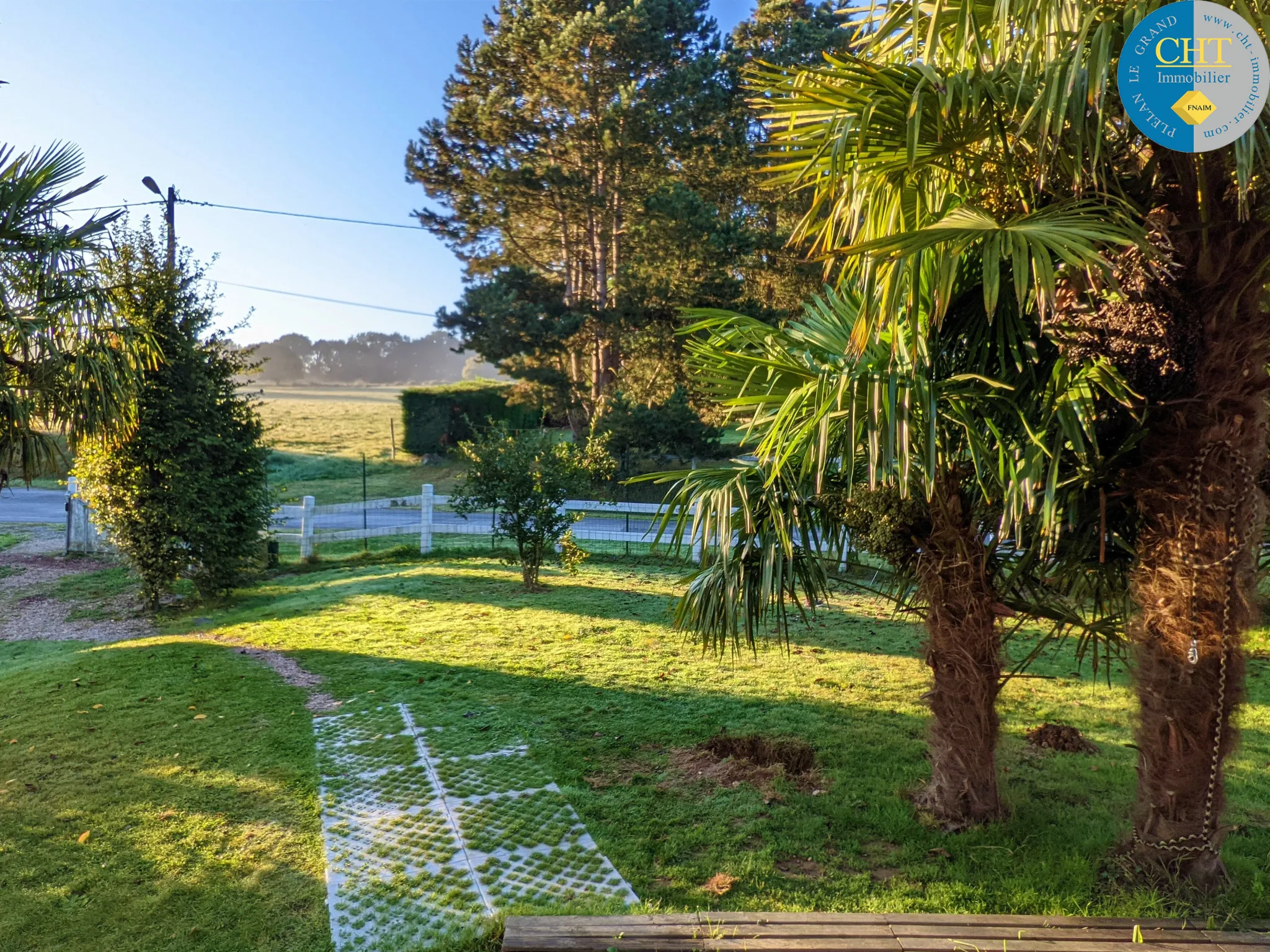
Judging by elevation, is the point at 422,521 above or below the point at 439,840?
above

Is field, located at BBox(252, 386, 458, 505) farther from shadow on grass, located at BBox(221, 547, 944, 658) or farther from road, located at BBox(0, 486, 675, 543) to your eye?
shadow on grass, located at BBox(221, 547, 944, 658)

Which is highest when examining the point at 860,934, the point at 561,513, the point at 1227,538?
the point at 1227,538

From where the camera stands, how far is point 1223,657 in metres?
3.41

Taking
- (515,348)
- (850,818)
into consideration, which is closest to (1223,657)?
(850,818)

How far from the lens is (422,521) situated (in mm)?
15617

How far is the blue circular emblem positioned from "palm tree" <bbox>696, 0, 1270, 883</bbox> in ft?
0.29

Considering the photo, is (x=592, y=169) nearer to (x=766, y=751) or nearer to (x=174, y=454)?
(x=174, y=454)

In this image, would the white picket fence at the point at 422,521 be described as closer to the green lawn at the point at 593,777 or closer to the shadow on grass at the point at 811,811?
the green lawn at the point at 593,777

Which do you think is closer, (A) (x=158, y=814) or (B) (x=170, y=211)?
(A) (x=158, y=814)

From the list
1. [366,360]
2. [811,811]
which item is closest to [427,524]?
[811,811]

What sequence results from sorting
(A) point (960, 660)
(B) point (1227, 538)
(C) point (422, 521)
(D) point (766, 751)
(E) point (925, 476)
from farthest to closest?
(C) point (422, 521)
(D) point (766, 751)
(A) point (960, 660)
(B) point (1227, 538)
(E) point (925, 476)

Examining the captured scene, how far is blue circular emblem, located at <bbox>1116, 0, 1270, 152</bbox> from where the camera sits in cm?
294

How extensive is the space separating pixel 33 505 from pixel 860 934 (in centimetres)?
2445

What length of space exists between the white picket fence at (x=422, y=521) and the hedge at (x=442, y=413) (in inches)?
391
